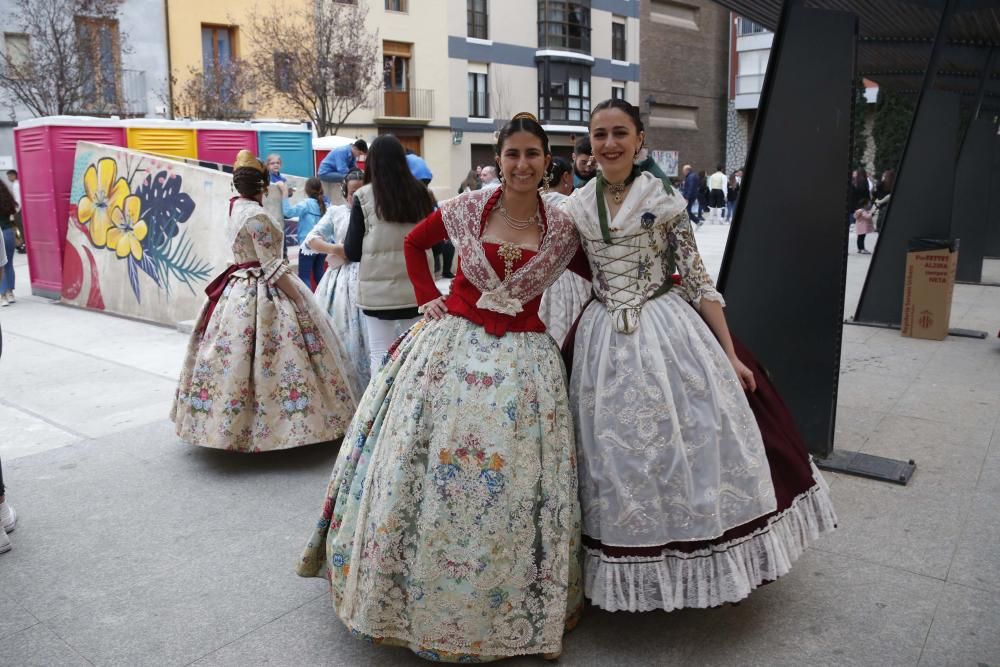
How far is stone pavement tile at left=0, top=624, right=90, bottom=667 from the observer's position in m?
2.86

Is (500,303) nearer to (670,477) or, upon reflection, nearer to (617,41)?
(670,477)

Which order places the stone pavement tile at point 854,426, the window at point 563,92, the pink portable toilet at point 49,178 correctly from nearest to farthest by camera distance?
the stone pavement tile at point 854,426, the pink portable toilet at point 49,178, the window at point 563,92

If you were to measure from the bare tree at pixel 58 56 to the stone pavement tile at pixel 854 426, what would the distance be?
1892 centimetres

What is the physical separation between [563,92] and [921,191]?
28940mm

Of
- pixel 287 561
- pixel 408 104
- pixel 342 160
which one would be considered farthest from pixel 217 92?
pixel 287 561

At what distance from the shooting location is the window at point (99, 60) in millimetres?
19656

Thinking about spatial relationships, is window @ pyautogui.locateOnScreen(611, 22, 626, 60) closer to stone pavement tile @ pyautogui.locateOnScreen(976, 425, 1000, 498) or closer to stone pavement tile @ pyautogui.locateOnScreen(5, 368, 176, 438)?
stone pavement tile @ pyautogui.locateOnScreen(5, 368, 176, 438)

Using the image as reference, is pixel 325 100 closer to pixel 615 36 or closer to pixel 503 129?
pixel 615 36

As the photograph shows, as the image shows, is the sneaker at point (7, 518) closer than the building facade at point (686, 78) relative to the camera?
Yes

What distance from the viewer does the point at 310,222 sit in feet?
31.9

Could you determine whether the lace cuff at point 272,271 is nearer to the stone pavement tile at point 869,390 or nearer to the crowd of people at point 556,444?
the crowd of people at point 556,444

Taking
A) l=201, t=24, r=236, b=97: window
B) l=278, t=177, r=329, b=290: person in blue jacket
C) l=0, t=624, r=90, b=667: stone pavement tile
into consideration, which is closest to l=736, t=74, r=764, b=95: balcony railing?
l=201, t=24, r=236, b=97: window

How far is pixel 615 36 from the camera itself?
126 ft

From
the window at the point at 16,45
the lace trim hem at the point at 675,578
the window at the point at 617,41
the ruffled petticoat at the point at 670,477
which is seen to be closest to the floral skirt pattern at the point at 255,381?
the ruffled petticoat at the point at 670,477
